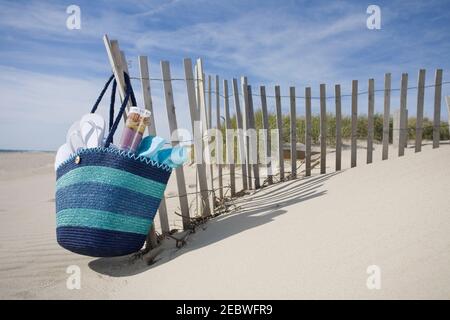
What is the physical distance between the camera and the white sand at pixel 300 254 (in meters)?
1.99

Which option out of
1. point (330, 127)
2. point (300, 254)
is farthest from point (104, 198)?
point (330, 127)

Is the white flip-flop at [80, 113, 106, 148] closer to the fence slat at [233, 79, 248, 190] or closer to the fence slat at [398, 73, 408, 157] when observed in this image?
the fence slat at [233, 79, 248, 190]

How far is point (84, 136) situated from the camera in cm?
274

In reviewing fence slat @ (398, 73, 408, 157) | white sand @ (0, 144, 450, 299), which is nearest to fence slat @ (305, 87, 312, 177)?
fence slat @ (398, 73, 408, 157)

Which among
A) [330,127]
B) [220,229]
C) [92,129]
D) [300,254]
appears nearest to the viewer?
[300,254]

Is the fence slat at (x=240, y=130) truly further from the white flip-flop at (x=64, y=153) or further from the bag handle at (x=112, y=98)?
the white flip-flop at (x=64, y=153)

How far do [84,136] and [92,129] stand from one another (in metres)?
0.08

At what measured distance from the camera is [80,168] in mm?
2611

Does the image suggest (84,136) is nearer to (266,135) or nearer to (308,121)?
(266,135)

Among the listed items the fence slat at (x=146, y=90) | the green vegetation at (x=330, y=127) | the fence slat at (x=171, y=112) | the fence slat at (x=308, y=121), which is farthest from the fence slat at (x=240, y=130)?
the green vegetation at (x=330, y=127)

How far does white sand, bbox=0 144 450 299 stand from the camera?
1.99 meters

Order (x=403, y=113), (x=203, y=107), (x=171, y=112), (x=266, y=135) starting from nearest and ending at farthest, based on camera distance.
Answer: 1. (x=171, y=112)
2. (x=203, y=107)
3. (x=403, y=113)
4. (x=266, y=135)

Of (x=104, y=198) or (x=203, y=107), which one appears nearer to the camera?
(x=104, y=198)
